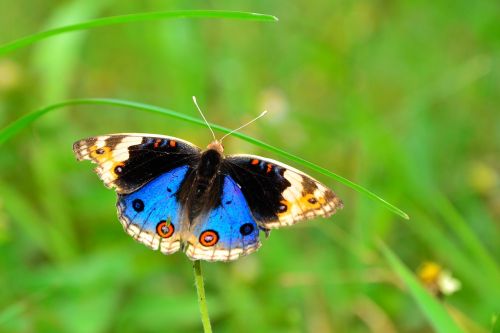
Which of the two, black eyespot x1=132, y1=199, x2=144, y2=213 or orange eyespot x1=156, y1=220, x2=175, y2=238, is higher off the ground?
black eyespot x1=132, y1=199, x2=144, y2=213

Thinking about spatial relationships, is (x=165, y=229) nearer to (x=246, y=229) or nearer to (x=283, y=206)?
(x=246, y=229)

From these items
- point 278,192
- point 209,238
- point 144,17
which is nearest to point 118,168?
point 209,238

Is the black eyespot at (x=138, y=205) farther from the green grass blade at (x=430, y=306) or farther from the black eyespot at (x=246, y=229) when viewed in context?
the green grass blade at (x=430, y=306)

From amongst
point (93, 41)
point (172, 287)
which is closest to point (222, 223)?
point (172, 287)

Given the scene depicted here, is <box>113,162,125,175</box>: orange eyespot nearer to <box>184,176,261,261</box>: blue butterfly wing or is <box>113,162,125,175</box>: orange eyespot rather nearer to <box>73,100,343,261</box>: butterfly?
<box>73,100,343,261</box>: butterfly

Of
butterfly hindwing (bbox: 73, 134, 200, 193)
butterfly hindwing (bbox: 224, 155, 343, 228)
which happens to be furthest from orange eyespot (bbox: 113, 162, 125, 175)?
butterfly hindwing (bbox: 224, 155, 343, 228)

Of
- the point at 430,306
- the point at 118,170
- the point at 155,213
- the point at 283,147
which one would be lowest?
the point at 430,306

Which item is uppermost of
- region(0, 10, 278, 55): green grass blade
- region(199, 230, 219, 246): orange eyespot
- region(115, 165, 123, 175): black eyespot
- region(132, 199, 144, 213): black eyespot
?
region(0, 10, 278, 55): green grass blade

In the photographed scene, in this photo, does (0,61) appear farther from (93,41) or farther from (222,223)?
(222,223)

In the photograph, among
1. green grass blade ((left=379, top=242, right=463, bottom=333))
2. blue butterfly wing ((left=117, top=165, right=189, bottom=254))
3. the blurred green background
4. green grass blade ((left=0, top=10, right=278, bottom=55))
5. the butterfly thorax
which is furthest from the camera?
the blurred green background
